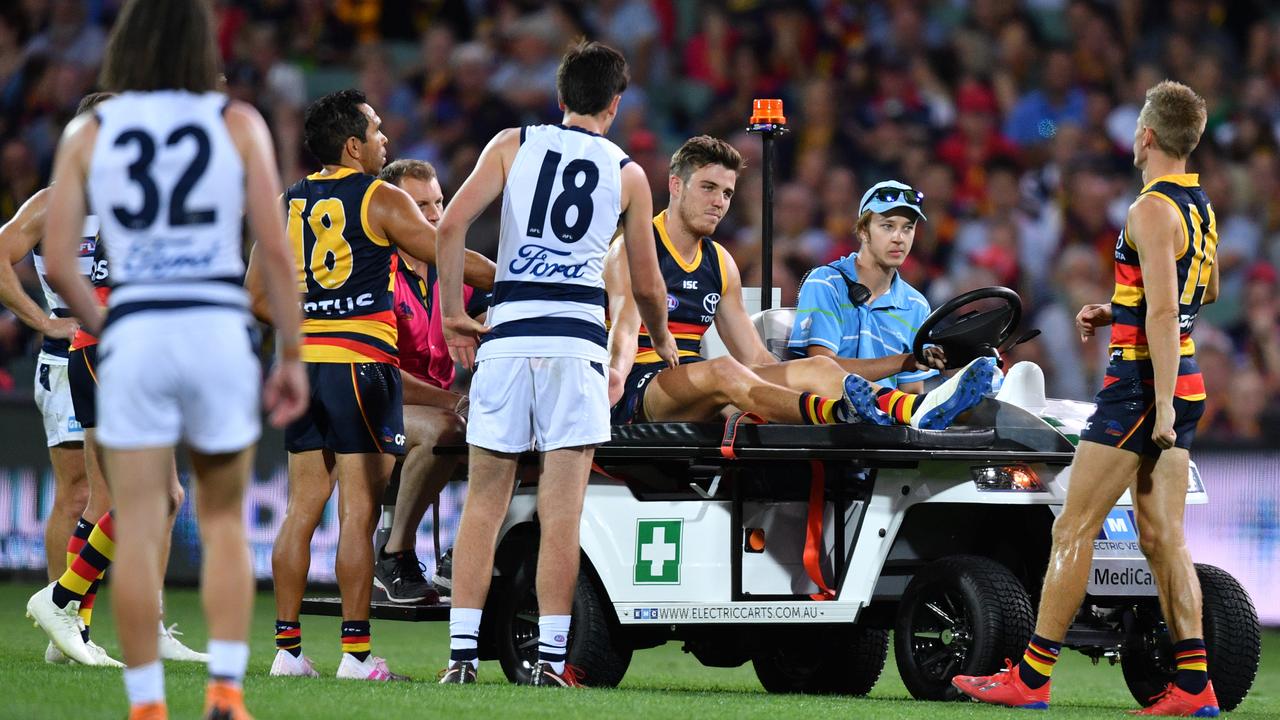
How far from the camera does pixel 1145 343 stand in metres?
6.27

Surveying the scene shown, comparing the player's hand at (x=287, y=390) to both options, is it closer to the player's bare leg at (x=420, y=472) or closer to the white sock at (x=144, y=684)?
the white sock at (x=144, y=684)

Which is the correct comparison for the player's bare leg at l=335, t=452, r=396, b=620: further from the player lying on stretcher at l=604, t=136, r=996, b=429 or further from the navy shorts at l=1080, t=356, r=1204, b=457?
the navy shorts at l=1080, t=356, r=1204, b=457

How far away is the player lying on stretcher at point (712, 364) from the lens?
6641 millimetres

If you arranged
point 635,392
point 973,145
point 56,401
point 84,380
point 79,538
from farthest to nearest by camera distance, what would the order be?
point 973,145, point 56,401, point 79,538, point 635,392, point 84,380

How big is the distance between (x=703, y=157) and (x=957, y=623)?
2221mm

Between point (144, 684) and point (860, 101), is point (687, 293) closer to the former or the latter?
point (144, 684)

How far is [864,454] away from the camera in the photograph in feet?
21.3

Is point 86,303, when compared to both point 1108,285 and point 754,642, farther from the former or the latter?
point 1108,285

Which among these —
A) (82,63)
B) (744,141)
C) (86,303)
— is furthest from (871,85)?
(86,303)

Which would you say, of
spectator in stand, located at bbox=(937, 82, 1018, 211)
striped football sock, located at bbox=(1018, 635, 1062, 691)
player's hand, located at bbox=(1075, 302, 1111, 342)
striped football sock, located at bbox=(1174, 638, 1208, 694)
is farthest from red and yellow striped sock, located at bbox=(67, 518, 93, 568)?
spectator in stand, located at bbox=(937, 82, 1018, 211)

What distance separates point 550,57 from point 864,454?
9.87 meters

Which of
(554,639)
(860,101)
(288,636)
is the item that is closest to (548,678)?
(554,639)

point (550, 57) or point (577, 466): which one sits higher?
point (550, 57)

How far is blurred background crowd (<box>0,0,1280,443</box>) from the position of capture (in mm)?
13805
